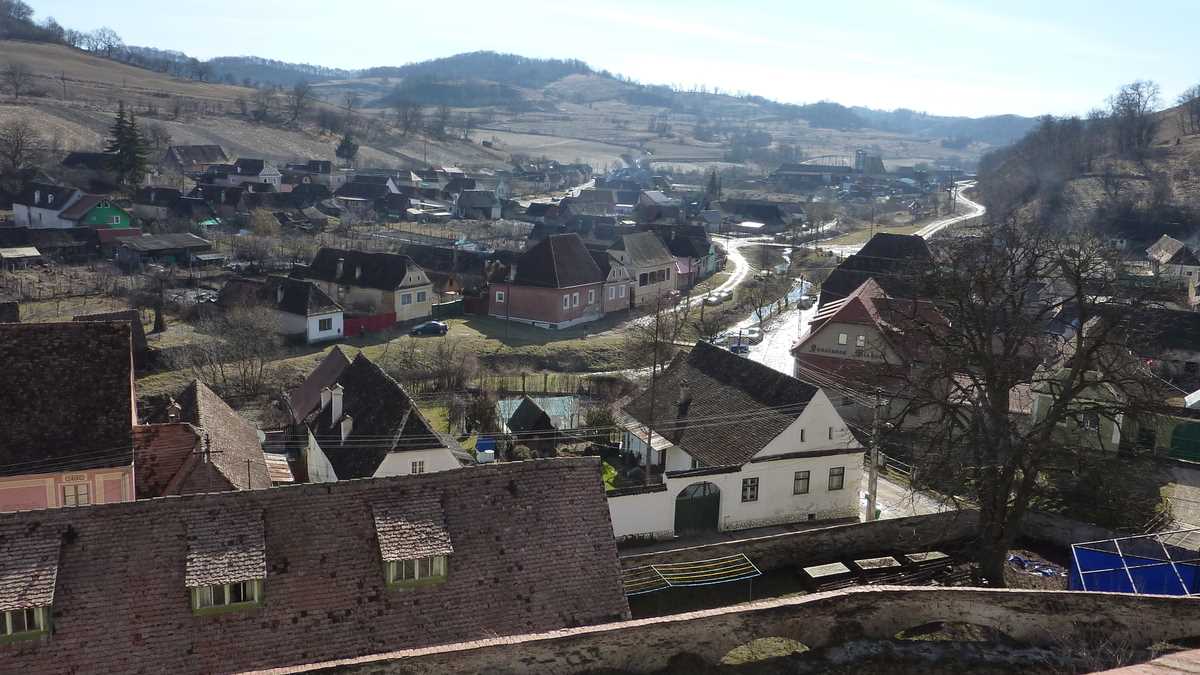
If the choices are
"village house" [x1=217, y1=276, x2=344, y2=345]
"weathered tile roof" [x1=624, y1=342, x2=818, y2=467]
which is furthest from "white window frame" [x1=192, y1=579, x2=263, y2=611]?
"village house" [x1=217, y1=276, x2=344, y2=345]

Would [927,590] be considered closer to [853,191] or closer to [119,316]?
[119,316]

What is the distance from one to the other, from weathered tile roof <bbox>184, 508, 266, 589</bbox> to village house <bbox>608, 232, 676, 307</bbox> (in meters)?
46.3

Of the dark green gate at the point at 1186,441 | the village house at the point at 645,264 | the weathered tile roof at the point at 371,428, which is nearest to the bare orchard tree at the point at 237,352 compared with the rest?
the weathered tile roof at the point at 371,428

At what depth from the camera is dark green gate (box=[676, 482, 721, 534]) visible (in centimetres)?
2509

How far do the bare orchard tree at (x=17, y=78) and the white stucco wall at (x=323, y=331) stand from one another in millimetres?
92738

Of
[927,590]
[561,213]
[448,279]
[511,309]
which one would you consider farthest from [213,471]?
[561,213]

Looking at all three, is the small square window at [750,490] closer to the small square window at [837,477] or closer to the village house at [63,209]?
the small square window at [837,477]

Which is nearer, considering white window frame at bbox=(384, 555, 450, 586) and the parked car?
white window frame at bbox=(384, 555, 450, 586)

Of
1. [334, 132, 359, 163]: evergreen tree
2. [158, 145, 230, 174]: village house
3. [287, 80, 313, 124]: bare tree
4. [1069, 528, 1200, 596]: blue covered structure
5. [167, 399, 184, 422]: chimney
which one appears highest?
[287, 80, 313, 124]: bare tree

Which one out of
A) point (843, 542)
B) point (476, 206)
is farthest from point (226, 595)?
point (476, 206)

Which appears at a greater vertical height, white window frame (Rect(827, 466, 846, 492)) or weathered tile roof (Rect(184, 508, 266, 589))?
weathered tile roof (Rect(184, 508, 266, 589))

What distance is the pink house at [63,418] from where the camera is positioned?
1892 cm

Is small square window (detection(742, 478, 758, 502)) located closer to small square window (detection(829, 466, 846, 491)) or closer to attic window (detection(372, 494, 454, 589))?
small square window (detection(829, 466, 846, 491))

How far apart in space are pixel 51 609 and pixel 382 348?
34191mm
